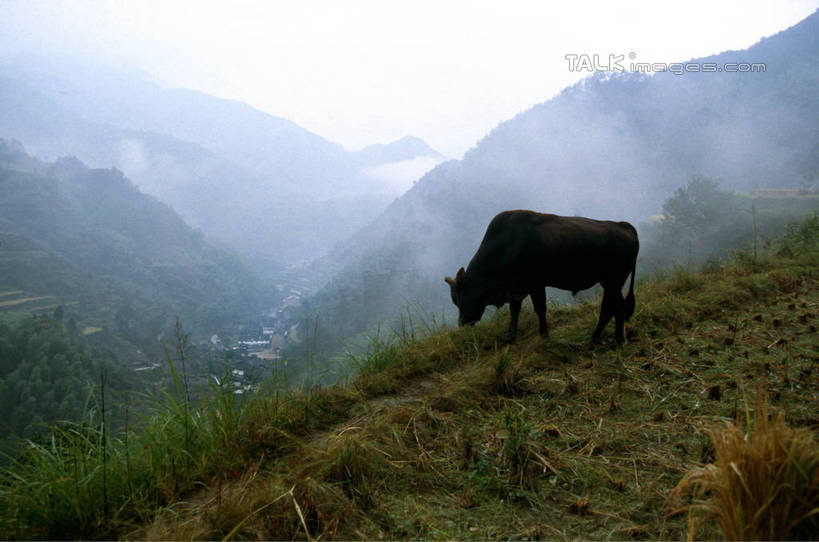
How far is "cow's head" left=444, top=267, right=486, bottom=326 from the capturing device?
17.4 ft

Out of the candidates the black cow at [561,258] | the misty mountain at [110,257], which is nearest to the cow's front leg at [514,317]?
the black cow at [561,258]

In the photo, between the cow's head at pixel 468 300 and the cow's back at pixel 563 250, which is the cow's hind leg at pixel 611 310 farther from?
the cow's head at pixel 468 300

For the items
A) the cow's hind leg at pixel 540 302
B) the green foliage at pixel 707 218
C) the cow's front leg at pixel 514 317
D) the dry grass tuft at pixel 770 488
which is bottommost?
the green foliage at pixel 707 218

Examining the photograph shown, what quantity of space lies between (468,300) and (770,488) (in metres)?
4.13

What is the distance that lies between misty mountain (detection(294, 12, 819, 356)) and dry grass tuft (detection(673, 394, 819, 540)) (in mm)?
49931

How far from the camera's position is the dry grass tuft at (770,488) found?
123cm

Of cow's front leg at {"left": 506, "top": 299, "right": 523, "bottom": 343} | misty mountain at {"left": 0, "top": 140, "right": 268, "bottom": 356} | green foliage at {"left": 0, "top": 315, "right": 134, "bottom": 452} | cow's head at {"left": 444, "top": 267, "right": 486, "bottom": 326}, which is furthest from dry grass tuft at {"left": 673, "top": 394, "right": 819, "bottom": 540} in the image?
misty mountain at {"left": 0, "top": 140, "right": 268, "bottom": 356}

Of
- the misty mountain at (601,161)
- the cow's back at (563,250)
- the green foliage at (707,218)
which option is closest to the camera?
the cow's back at (563,250)

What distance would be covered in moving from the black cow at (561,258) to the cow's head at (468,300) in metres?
0.41

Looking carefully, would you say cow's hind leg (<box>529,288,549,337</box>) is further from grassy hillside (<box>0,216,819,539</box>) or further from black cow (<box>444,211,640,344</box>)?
grassy hillside (<box>0,216,819,539</box>)

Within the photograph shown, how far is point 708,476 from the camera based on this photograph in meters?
1.59

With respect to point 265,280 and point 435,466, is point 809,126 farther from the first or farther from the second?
point 265,280

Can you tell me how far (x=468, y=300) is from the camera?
536 cm

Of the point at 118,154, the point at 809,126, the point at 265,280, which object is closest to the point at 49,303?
the point at 265,280
